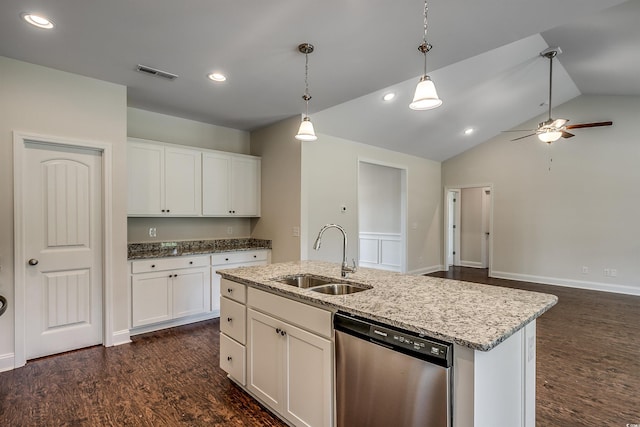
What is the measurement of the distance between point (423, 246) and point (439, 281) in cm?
517

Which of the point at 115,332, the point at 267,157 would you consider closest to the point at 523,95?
the point at 267,157

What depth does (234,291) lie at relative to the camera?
2457 millimetres

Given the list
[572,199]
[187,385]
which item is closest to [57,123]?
Result: [187,385]

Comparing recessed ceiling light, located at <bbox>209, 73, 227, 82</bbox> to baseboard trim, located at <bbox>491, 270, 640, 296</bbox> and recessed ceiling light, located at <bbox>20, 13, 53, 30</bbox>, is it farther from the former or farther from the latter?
baseboard trim, located at <bbox>491, 270, 640, 296</bbox>

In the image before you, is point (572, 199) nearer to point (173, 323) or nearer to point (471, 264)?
point (471, 264)

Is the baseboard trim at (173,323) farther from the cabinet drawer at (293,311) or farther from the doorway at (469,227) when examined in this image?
the doorway at (469,227)

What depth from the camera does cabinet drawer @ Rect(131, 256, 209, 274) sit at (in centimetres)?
350

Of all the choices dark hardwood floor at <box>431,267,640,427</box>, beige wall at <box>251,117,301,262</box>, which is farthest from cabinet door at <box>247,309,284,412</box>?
beige wall at <box>251,117,301,262</box>

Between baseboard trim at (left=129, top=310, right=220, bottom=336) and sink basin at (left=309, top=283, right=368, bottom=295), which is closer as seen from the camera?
sink basin at (left=309, top=283, right=368, bottom=295)

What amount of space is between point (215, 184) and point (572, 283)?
21.6 feet

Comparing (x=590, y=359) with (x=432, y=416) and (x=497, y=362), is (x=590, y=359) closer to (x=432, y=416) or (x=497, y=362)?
(x=497, y=362)

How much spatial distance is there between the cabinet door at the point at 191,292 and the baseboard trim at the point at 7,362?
1372mm

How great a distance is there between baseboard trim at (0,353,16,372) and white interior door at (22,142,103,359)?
0.40 feet

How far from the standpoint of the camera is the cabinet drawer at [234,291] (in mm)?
2359
